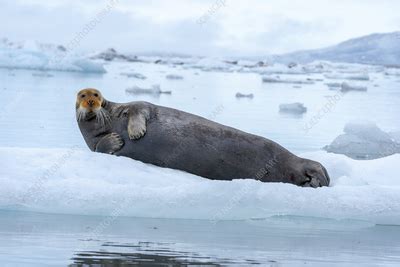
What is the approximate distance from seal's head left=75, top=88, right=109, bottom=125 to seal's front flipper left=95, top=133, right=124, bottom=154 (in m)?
0.22

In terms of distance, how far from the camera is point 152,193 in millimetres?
5555

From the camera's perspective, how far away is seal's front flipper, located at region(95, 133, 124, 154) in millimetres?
6578

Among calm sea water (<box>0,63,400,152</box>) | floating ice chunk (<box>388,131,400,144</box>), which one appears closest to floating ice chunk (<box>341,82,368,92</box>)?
calm sea water (<box>0,63,400,152</box>)

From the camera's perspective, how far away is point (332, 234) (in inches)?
210

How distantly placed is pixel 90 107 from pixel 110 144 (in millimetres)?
399

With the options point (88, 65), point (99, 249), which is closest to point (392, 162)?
point (99, 249)

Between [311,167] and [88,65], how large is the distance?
976 inches

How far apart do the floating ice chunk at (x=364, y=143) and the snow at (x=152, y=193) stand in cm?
450

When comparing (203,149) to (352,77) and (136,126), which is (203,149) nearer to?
(136,126)

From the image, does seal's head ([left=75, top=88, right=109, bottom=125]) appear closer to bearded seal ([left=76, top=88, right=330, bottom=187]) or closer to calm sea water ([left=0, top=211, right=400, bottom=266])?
bearded seal ([left=76, top=88, right=330, bottom=187])

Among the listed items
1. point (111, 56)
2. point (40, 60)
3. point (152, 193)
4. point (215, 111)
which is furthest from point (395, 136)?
point (111, 56)

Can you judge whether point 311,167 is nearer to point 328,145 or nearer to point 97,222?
point 97,222

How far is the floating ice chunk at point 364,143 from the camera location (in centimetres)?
1068

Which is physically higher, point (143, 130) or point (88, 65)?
point (88, 65)
